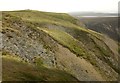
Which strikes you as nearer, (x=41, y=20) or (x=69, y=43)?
(x=69, y=43)

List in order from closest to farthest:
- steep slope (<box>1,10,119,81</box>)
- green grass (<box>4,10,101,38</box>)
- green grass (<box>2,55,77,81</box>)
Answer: green grass (<box>2,55,77,81</box>)
steep slope (<box>1,10,119,81</box>)
green grass (<box>4,10,101,38</box>)

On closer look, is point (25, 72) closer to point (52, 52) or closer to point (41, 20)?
point (52, 52)

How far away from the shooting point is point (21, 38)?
47.0 metres

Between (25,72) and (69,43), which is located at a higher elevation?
(25,72)

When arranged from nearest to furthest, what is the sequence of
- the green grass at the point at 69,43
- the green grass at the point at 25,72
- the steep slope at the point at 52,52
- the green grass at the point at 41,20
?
the green grass at the point at 25,72
the steep slope at the point at 52,52
the green grass at the point at 69,43
the green grass at the point at 41,20

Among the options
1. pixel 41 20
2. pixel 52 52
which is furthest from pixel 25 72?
pixel 41 20

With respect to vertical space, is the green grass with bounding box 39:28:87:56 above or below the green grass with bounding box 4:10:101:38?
below

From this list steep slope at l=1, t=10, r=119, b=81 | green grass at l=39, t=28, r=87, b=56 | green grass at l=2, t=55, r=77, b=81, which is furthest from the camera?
green grass at l=39, t=28, r=87, b=56

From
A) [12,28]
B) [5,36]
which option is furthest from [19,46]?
[12,28]

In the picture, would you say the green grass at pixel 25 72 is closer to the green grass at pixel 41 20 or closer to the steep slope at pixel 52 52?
the steep slope at pixel 52 52

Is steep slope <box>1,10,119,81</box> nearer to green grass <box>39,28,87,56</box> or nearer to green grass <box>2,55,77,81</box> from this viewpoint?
green grass <box>39,28,87,56</box>

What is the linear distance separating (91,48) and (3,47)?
35663mm

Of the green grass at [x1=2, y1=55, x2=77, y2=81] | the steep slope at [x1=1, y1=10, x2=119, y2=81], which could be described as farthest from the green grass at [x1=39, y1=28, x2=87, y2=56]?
the green grass at [x1=2, y1=55, x2=77, y2=81]

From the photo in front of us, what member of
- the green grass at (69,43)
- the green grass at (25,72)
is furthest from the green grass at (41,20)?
the green grass at (25,72)
